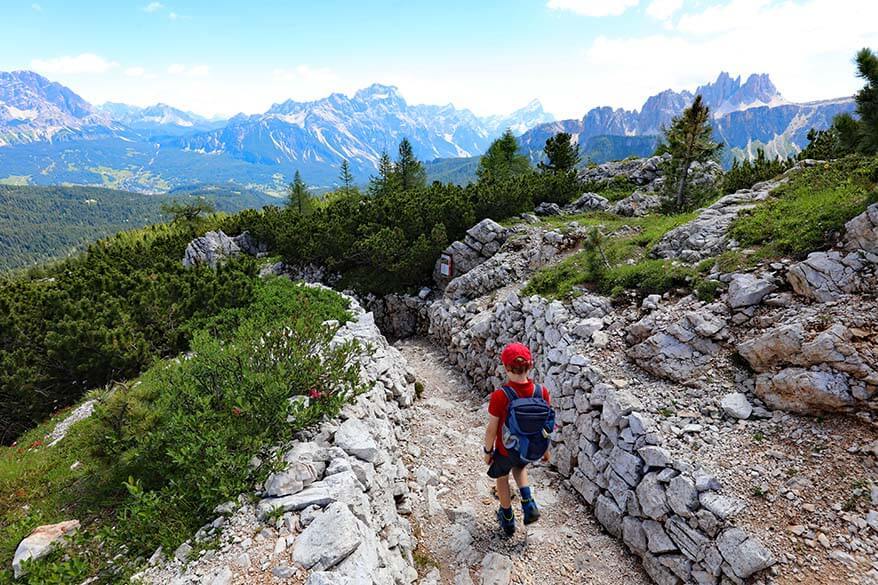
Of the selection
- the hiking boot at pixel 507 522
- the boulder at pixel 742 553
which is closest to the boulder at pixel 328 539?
the hiking boot at pixel 507 522

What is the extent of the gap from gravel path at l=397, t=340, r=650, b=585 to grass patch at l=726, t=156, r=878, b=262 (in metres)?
7.74

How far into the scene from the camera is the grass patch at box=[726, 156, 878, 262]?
9.62m

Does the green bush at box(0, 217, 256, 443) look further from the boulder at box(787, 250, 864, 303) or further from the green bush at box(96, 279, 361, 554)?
the boulder at box(787, 250, 864, 303)

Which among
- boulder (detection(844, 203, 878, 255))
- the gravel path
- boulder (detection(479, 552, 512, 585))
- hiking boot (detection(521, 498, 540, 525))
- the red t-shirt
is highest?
boulder (detection(844, 203, 878, 255))

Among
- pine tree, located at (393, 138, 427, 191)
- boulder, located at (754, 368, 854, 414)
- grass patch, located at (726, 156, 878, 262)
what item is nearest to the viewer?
boulder, located at (754, 368, 854, 414)

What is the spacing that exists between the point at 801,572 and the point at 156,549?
868 cm

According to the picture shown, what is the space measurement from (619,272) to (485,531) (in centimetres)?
875

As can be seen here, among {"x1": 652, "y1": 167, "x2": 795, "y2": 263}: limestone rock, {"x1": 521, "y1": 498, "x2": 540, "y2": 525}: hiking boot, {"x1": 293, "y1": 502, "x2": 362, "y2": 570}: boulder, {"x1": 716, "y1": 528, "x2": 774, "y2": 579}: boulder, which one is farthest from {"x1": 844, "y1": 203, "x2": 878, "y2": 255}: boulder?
{"x1": 293, "y1": 502, "x2": 362, "y2": 570}: boulder

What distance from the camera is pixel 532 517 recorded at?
7.21m

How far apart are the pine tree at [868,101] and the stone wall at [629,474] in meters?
7.55

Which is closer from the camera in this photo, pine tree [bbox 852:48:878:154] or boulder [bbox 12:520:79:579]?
boulder [bbox 12:520:79:579]

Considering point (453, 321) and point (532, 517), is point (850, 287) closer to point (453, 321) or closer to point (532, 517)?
point (532, 517)

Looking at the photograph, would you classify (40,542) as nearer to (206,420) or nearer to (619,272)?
(206,420)

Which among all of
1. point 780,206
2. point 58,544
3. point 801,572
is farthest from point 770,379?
point 58,544
